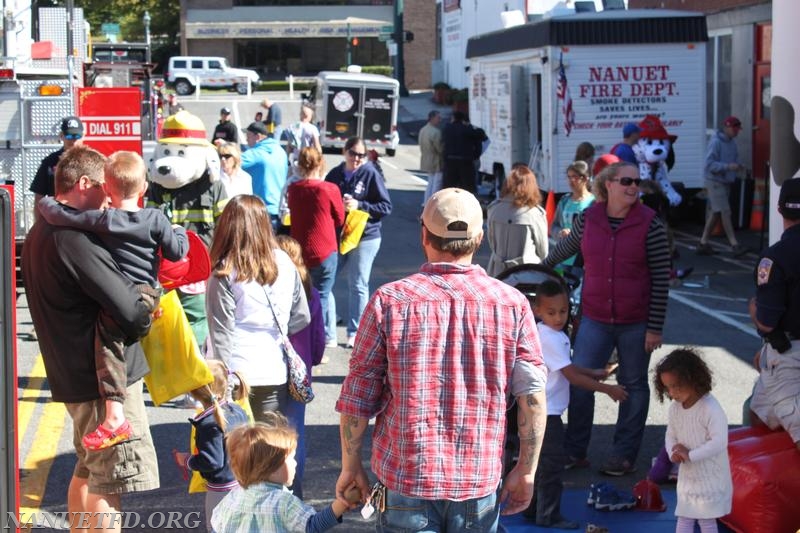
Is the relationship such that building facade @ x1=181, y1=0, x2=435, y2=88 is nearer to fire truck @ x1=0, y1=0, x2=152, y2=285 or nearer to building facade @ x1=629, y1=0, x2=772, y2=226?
building facade @ x1=629, y1=0, x2=772, y2=226

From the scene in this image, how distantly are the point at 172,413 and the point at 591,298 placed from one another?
10.9 ft

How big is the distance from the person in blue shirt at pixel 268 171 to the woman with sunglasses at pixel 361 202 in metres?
1.14

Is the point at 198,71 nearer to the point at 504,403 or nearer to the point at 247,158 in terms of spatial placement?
the point at 247,158

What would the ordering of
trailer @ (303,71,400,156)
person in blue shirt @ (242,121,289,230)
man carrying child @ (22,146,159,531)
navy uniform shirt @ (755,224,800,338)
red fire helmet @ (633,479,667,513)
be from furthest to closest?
trailer @ (303,71,400,156)
person in blue shirt @ (242,121,289,230)
red fire helmet @ (633,479,667,513)
navy uniform shirt @ (755,224,800,338)
man carrying child @ (22,146,159,531)

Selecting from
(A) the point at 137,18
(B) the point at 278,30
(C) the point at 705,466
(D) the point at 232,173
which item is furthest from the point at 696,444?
(A) the point at 137,18

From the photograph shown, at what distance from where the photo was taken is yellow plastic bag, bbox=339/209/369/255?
9711mm

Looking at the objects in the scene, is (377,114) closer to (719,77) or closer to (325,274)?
(719,77)

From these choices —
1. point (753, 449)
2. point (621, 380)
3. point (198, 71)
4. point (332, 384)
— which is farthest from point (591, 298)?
point (198, 71)

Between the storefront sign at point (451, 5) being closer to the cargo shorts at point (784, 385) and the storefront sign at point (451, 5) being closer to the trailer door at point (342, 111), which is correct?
the trailer door at point (342, 111)

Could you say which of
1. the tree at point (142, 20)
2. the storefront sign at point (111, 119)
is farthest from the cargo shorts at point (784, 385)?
the tree at point (142, 20)

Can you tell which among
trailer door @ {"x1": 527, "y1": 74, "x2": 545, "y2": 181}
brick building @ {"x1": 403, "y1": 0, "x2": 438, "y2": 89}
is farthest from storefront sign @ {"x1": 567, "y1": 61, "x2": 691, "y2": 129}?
brick building @ {"x1": 403, "y1": 0, "x2": 438, "y2": 89}

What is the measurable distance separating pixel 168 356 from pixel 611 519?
267 centimetres

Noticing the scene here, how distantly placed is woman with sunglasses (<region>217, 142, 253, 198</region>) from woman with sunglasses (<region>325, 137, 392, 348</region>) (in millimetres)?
734

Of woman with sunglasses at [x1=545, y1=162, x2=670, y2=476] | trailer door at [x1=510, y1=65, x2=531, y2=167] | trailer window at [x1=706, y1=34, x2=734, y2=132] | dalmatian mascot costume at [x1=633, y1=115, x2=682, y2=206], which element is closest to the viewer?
woman with sunglasses at [x1=545, y1=162, x2=670, y2=476]
